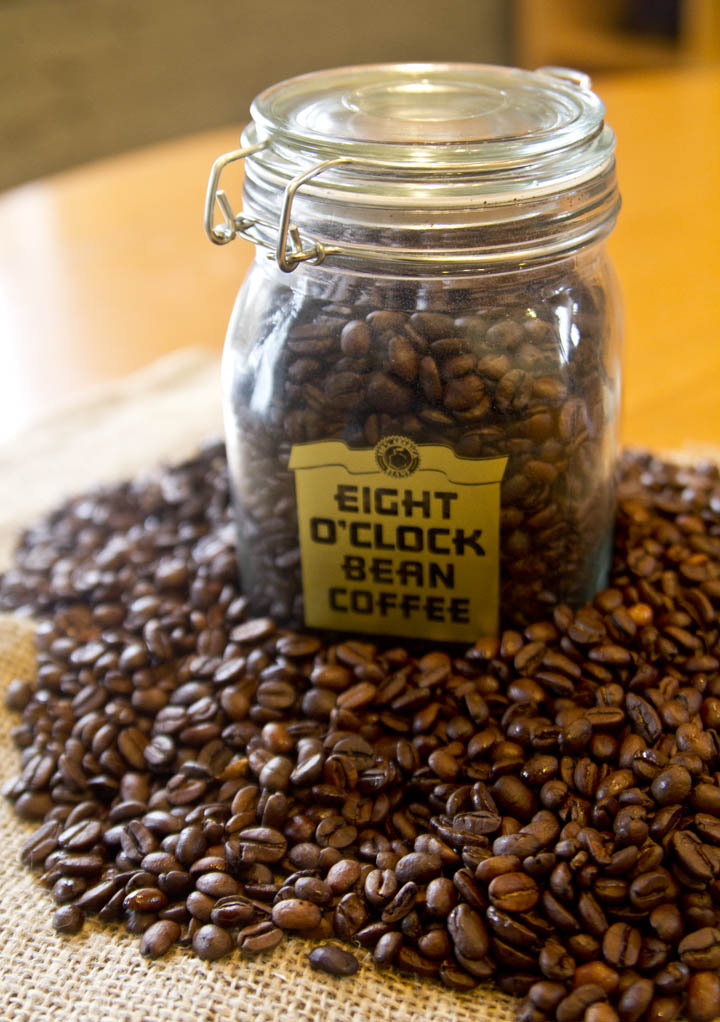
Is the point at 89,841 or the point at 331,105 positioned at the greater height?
the point at 331,105

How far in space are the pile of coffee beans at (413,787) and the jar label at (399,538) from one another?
0.04m

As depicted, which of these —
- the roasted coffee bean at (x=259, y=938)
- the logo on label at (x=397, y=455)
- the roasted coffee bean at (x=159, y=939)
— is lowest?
the roasted coffee bean at (x=159, y=939)

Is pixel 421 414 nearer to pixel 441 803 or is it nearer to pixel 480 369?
pixel 480 369

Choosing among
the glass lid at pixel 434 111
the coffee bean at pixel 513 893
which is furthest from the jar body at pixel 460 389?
the coffee bean at pixel 513 893

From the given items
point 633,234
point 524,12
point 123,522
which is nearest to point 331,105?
point 123,522

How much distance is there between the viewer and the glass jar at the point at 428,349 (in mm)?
1032

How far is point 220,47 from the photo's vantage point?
4152 millimetres

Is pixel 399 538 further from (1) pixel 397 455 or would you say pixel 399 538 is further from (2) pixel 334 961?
(2) pixel 334 961

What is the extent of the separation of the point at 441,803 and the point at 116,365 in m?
1.23

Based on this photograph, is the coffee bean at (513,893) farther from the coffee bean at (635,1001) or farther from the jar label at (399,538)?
the jar label at (399,538)

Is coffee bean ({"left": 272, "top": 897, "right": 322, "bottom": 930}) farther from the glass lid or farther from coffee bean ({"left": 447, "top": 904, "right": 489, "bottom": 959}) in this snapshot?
the glass lid

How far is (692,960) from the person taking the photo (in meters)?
0.89

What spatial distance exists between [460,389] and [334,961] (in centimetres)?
51

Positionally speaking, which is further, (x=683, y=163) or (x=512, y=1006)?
(x=683, y=163)
